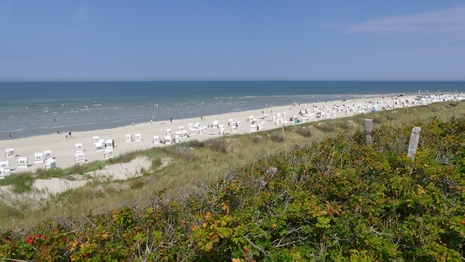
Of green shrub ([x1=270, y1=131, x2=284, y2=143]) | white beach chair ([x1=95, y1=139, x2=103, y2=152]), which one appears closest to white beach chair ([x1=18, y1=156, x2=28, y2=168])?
white beach chair ([x1=95, y1=139, x2=103, y2=152])

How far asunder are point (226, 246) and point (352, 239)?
104 centimetres

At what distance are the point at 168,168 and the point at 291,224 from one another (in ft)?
28.0

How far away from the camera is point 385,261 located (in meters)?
2.25

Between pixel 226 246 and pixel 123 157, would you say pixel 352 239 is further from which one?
pixel 123 157

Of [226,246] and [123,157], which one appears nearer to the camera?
[226,246]

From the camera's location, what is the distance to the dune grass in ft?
18.5

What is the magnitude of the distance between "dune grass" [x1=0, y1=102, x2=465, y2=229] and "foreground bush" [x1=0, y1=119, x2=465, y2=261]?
0.79 metres

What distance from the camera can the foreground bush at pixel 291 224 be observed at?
2214 mm

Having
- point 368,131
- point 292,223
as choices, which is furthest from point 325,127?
point 292,223

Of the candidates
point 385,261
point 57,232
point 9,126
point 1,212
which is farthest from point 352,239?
point 9,126

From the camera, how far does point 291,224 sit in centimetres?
263

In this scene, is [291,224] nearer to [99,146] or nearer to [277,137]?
[277,137]

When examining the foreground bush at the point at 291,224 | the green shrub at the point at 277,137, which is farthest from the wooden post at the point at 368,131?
the green shrub at the point at 277,137

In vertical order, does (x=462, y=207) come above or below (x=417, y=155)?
below
